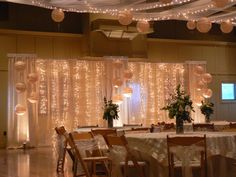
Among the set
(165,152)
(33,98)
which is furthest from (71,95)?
(165,152)

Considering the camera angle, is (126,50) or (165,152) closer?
(165,152)

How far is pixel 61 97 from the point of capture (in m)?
14.4

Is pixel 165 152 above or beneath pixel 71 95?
beneath

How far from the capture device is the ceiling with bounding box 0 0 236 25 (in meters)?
7.64

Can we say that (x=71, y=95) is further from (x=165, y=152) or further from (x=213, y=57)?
(x=165, y=152)

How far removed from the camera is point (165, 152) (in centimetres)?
592

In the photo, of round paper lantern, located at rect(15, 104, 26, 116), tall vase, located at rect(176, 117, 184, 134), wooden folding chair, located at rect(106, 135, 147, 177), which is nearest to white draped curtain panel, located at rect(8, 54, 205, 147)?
round paper lantern, located at rect(15, 104, 26, 116)

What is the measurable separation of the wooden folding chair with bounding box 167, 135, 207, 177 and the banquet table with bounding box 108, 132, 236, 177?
6.1 inches

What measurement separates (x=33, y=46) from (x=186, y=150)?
970 cm

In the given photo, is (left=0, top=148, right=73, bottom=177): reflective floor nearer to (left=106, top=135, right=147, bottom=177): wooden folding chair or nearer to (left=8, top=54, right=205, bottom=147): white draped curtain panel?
(left=8, top=54, right=205, bottom=147): white draped curtain panel

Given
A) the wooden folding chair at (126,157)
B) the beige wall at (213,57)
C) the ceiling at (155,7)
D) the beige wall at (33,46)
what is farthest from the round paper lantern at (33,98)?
the wooden folding chair at (126,157)

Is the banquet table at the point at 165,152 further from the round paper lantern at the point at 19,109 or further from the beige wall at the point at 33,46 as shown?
the beige wall at the point at 33,46

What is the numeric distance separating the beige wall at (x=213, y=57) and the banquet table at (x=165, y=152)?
34.0ft

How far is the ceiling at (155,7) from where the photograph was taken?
7645mm
